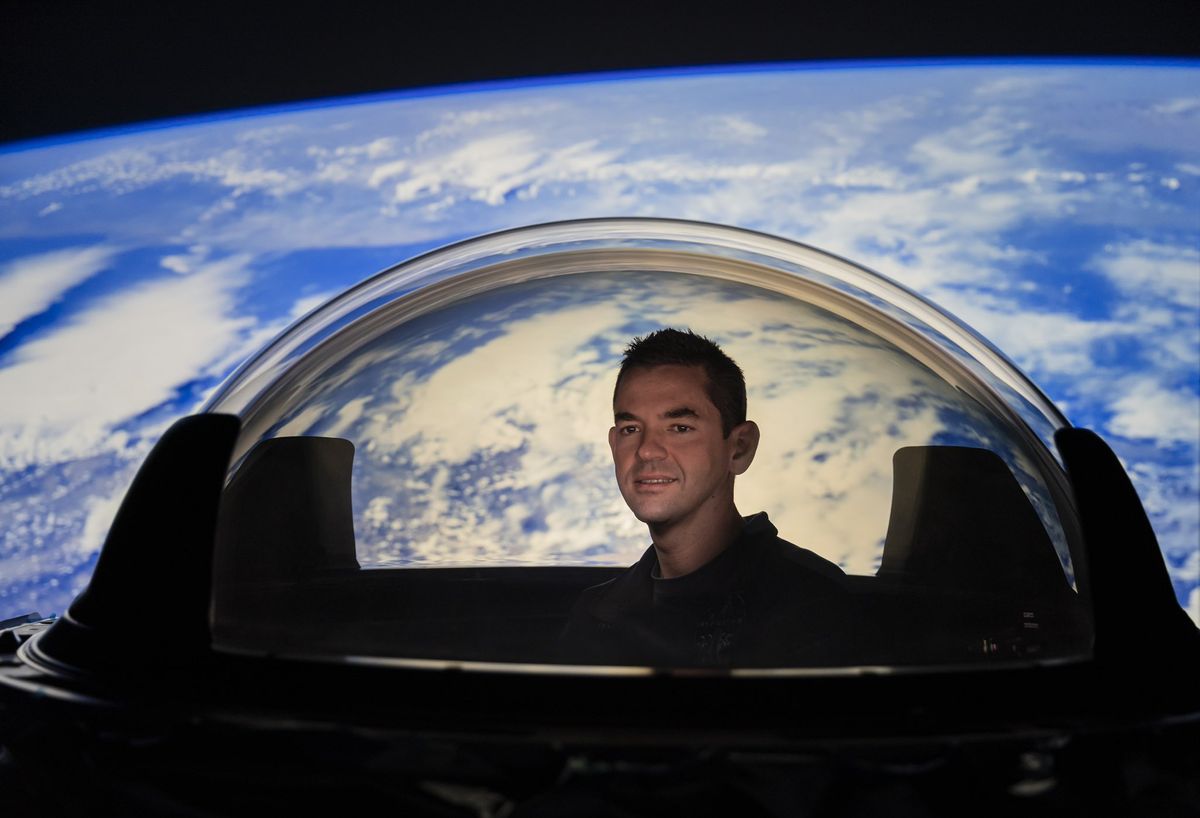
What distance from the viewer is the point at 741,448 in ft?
6.76

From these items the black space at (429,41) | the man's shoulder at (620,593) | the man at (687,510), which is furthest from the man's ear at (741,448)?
the black space at (429,41)

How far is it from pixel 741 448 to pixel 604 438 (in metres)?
0.39

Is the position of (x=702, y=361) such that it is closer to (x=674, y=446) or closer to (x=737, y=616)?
(x=674, y=446)

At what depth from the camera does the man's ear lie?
6.72 ft

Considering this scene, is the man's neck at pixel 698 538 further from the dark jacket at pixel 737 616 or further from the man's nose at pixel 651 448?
the man's nose at pixel 651 448

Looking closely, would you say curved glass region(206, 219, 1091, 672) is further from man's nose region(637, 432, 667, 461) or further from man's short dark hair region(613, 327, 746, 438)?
man's nose region(637, 432, 667, 461)

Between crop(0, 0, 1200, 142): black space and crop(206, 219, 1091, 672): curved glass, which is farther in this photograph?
crop(0, 0, 1200, 142): black space

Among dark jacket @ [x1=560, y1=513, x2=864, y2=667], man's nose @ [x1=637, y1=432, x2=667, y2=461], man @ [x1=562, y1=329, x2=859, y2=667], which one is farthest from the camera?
man's nose @ [x1=637, y1=432, x2=667, y2=461]

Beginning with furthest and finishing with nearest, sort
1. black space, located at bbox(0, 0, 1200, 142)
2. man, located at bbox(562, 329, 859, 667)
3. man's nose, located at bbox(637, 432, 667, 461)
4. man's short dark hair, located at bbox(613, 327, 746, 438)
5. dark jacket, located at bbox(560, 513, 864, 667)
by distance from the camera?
black space, located at bbox(0, 0, 1200, 142) < man's nose, located at bbox(637, 432, 667, 461) < man's short dark hair, located at bbox(613, 327, 746, 438) < man, located at bbox(562, 329, 859, 667) < dark jacket, located at bbox(560, 513, 864, 667)

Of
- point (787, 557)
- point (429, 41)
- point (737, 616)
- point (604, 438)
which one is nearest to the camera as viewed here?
point (737, 616)

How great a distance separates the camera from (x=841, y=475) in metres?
1.91

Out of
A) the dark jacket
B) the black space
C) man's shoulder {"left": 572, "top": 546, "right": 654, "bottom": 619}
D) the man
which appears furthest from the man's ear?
the black space

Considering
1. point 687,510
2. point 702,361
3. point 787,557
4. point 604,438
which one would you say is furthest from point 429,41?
point 787,557

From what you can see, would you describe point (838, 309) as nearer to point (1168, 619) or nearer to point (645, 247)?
point (645, 247)
